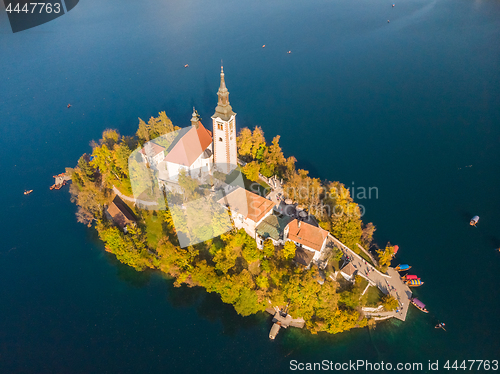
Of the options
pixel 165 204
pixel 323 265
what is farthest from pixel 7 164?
pixel 323 265

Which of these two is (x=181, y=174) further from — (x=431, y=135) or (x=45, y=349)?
(x=431, y=135)

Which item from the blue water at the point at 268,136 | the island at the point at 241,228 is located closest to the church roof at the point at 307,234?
the island at the point at 241,228

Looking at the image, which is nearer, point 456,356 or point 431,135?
point 456,356

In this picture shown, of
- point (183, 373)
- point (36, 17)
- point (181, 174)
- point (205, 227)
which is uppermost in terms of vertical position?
point (36, 17)

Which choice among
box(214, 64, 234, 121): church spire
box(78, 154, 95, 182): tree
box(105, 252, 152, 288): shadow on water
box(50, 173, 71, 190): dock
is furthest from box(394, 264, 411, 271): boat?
box(50, 173, 71, 190): dock

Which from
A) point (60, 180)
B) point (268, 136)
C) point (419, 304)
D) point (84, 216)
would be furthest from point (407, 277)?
point (60, 180)

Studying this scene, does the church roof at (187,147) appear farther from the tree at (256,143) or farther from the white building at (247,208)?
the tree at (256,143)
